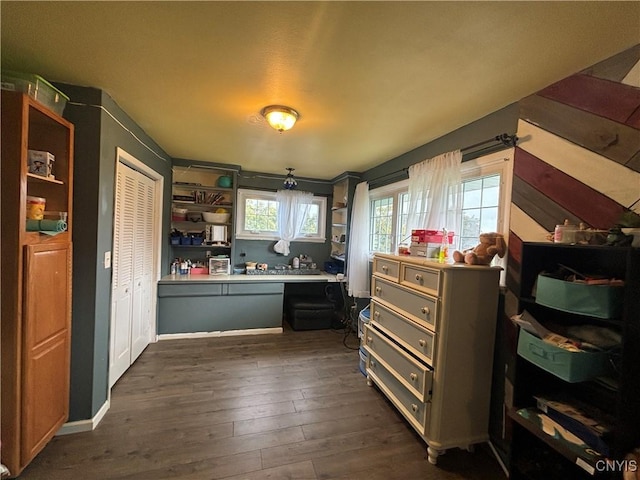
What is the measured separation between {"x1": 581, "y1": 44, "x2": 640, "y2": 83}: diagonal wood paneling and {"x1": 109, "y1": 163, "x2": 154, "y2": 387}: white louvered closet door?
314 cm

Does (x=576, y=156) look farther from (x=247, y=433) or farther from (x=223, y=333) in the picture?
(x=223, y=333)

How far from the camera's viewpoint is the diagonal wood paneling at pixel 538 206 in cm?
152

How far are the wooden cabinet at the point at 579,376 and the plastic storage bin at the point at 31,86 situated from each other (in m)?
2.76

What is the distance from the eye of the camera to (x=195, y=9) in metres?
1.12

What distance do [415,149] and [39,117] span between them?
2.90 meters

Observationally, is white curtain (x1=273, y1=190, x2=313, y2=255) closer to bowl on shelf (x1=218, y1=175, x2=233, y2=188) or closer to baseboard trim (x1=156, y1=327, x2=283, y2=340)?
bowl on shelf (x1=218, y1=175, x2=233, y2=188)

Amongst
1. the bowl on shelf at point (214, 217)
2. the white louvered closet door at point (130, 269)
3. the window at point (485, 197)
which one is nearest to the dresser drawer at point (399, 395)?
the window at point (485, 197)

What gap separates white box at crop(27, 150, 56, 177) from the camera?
5.06ft

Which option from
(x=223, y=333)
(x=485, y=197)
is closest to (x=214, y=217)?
(x=223, y=333)

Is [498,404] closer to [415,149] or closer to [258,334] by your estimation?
[415,149]

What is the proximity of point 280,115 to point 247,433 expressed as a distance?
2254 millimetres

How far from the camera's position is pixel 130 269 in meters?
2.68

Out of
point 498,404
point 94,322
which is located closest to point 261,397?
point 94,322

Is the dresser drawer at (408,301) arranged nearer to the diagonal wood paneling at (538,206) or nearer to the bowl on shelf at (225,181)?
the diagonal wood paneling at (538,206)
